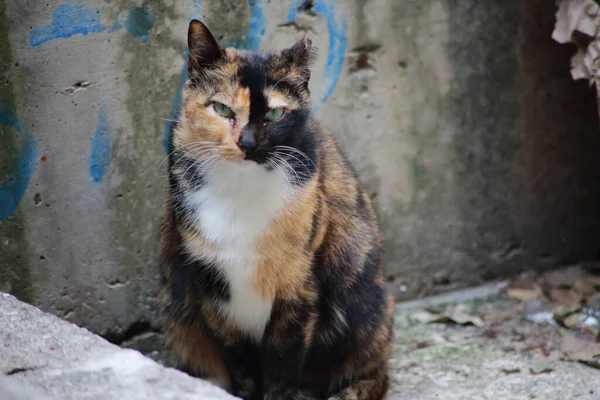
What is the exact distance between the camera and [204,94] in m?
3.03

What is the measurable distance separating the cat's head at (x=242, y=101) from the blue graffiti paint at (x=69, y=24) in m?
0.68

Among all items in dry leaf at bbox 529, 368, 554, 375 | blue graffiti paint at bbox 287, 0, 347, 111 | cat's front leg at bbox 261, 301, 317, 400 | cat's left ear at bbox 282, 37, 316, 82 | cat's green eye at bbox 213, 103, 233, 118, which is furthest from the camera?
blue graffiti paint at bbox 287, 0, 347, 111

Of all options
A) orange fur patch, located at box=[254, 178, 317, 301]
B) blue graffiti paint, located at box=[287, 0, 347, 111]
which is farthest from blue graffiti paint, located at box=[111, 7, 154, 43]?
orange fur patch, located at box=[254, 178, 317, 301]

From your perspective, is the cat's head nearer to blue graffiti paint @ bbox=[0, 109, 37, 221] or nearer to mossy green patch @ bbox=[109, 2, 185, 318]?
mossy green patch @ bbox=[109, 2, 185, 318]

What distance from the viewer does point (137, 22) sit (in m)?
3.61

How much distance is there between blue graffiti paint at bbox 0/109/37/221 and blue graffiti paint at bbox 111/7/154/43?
22.6 inches

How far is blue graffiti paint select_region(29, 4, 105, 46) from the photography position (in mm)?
3429

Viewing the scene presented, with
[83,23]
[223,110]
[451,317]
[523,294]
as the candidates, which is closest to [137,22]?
[83,23]

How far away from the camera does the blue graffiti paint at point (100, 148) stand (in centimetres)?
366

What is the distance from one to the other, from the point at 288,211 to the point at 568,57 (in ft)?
7.46

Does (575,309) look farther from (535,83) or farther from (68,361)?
(68,361)

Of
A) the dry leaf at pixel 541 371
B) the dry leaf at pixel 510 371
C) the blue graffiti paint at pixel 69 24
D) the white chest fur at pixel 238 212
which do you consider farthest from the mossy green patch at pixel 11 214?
the dry leaf at pixel 541 371

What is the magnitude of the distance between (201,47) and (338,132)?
4.38ft

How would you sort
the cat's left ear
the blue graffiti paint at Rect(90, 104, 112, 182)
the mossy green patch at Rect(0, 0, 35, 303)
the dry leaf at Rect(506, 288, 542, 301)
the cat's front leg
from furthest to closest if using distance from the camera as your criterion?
the dry leaf at Rect(506, 288, 542, 301), the blue graffiti paint at Rect(90, 104, 112, 182), the mossy green patch at Rect(0, 0, 35, 303), the cat's front leg, the cat's left ear
